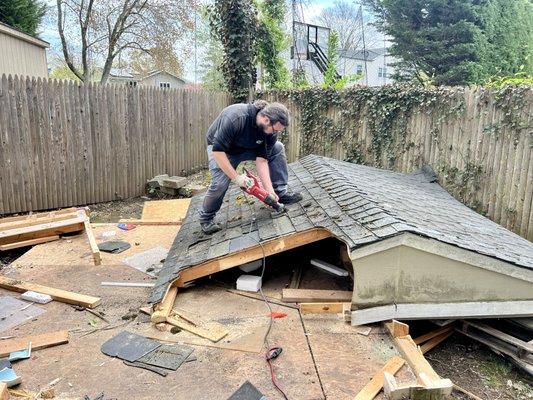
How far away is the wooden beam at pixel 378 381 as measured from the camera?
232cm

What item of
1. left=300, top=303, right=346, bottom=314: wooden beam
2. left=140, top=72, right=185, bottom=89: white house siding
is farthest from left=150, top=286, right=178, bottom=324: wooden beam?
left=140, top=72, right=185, bottom=89: white house siding

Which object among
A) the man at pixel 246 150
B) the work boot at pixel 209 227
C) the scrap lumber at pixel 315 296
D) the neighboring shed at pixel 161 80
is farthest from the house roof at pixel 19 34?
the neighboring shed at pixel 161 80

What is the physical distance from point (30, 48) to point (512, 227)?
1572cm

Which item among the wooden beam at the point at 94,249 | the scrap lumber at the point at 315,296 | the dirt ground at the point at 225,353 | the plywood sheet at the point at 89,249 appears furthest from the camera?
the plywood sheet at the point at 89,249

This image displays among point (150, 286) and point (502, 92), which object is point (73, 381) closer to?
point (150, 286)

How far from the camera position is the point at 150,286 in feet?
13.8

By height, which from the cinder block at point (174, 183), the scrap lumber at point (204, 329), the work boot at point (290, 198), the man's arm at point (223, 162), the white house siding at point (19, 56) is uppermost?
the white house siding at point (19, 56)

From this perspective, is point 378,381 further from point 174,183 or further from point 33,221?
point 174,183

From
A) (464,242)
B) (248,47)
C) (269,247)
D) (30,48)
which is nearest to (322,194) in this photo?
(269,247)

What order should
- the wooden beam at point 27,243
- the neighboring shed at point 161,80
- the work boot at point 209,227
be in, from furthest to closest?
the neighboring shed at point 161,80
the wooden beam at point 27,243
the work boot at point 209,227

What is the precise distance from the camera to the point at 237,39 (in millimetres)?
11008

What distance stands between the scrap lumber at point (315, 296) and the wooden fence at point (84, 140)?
580cm

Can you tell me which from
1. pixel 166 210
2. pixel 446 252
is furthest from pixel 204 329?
pixel 166 210

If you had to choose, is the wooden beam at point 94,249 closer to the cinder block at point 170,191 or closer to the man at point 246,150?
the man at point 246,150
